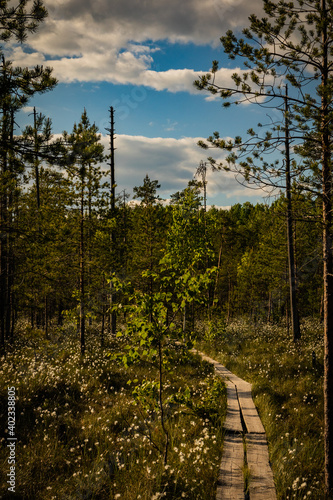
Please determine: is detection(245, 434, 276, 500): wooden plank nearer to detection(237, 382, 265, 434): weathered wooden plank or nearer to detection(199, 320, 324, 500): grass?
detection(199, 320, 324, 500): grass

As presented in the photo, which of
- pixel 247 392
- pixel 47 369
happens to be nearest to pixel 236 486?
pixel 247 392

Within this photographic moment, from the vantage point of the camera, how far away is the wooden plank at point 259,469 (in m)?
4.98

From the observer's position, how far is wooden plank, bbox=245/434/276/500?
4.98 m

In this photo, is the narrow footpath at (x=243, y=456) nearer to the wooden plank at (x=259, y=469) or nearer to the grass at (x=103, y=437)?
the wooden plank at (x=259, y=469)

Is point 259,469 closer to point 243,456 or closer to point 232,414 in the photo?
point 243,456

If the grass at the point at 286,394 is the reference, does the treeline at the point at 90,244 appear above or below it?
above

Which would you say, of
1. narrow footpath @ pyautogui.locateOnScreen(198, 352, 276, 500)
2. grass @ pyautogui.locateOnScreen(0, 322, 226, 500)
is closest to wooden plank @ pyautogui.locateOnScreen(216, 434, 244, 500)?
narrow footpath @ pyautogui.locateOnScreen(198, 352, 276, 500)

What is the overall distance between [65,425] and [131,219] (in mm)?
26256

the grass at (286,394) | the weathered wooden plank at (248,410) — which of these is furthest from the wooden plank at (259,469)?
the weathered wooden plank at (248,410)

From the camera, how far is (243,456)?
612 cm

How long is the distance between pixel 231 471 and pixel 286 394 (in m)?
5.55

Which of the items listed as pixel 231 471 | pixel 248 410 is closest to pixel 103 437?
pixel 231 471

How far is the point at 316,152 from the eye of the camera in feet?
20.6

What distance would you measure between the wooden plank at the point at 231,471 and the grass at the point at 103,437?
153mm
